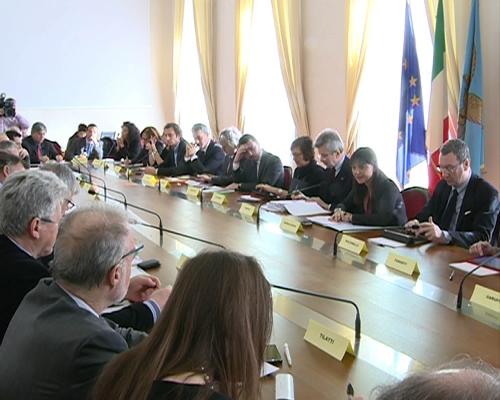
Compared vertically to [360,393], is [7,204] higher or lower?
higher

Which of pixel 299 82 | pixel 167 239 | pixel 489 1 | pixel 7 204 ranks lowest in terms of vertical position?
pixel 167 239

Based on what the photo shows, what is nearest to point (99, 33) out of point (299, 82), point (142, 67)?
point (142, 67)

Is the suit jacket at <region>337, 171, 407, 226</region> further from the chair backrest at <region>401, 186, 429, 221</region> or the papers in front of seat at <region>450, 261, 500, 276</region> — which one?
the papers in front of seat at <region>450, 261, 500, 276</region>

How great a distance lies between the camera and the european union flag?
4.75 metres

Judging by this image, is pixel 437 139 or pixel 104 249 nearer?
pixel 104 249

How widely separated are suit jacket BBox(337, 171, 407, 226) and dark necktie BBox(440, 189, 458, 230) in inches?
9.0

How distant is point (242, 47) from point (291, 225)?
16.4ft

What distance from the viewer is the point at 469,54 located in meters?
4.14

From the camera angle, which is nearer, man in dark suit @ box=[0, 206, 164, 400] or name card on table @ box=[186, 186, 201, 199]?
man in dark suit @ box=[0, 206, 164, 400]

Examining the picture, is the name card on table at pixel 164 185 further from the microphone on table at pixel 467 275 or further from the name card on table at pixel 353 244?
the microphone on table at pixel 467 275

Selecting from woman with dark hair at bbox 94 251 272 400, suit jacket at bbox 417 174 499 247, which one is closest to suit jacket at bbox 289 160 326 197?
suit jacket at bbox 417 174 499 247

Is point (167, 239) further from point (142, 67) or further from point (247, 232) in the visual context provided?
point (142, 67)

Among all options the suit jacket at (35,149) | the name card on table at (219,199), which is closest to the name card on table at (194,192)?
the name card on table at (219,199)

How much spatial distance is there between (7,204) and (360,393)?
1400 mm
